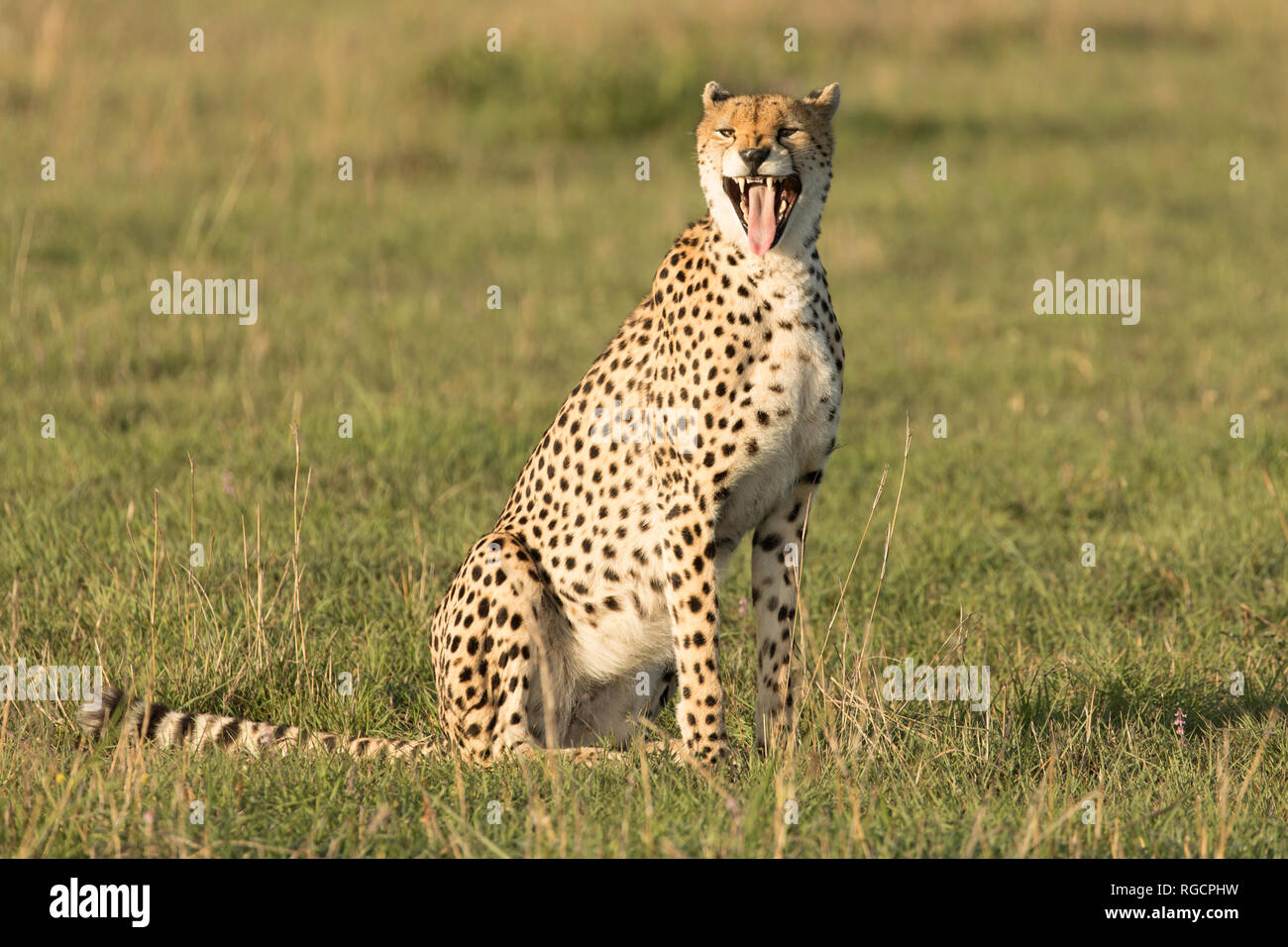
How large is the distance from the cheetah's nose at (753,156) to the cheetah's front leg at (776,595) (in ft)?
2.49

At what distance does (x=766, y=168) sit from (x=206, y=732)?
6.07 ft

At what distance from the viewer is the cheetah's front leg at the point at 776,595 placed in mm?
3779

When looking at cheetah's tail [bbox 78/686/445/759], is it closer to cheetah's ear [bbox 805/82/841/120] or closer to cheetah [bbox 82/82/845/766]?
cheetah [bbox 82/82/845/766]

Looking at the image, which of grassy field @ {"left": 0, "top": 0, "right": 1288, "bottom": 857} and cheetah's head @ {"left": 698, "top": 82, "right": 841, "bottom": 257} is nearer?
grassy field @ {"left": 0, "top": 0, "right": 1288, "bottom": 857}

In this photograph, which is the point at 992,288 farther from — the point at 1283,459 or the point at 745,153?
the point at 745,153

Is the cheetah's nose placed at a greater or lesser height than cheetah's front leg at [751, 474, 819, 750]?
greater

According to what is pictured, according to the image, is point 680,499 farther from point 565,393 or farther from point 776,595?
point 565,393

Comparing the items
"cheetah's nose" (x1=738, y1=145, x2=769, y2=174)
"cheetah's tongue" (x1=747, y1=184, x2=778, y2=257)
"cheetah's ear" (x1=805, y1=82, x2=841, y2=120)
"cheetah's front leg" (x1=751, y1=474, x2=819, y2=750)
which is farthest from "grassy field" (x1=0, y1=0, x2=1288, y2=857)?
"cheetah's ear" (x1=805, y1=82, x2=841, y2=120)

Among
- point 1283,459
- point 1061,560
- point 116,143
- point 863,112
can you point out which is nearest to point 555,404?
point 1061,560

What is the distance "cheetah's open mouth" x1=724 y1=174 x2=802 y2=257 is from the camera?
3559 millimetres

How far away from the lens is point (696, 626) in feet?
11.9

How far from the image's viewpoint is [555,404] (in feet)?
22.0

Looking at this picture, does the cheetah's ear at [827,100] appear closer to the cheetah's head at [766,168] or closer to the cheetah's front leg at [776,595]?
the cheetah's head at [766,168]

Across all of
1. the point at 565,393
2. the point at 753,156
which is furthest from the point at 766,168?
the point at 565,393
